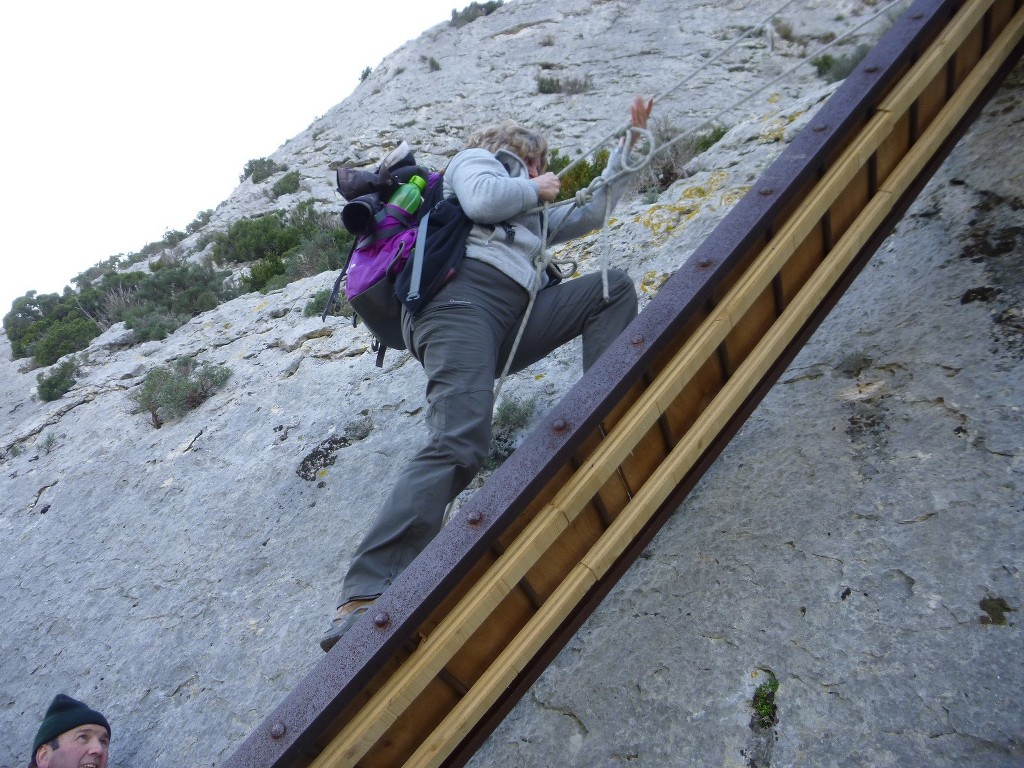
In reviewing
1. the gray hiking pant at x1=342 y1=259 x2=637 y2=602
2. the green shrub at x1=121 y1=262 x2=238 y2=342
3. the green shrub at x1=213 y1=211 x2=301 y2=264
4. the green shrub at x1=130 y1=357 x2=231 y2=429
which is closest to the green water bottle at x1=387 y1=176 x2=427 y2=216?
the gray hiking pant at x1=342 y1=259 x2=637 y2=602

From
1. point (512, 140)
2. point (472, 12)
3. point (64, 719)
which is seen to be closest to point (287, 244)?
point (512, 140)

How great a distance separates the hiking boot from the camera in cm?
278

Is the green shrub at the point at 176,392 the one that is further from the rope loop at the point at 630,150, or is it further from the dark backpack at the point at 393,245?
the rope loop at the point at 630,150

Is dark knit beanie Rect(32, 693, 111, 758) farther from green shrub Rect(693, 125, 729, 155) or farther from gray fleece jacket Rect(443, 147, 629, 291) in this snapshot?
green shrub Rect(693, 125, 729, 155)

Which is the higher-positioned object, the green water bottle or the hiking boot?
the green water bottle

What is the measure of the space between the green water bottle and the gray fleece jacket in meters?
0.15

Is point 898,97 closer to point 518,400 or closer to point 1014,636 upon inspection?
point 1014,636

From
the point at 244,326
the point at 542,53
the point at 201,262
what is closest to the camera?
the point at 244,326

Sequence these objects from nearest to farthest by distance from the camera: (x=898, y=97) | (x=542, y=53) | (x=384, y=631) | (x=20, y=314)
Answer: (x=384, y=631) → (x=898, y=97) → (x=20, y=314) → (x=542, y=53)

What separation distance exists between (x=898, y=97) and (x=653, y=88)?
453 inches

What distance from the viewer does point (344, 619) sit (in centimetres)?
281

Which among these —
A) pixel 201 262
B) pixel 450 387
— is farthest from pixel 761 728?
pixel 201 262

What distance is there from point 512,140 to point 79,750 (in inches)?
132

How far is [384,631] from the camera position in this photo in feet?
7.53
